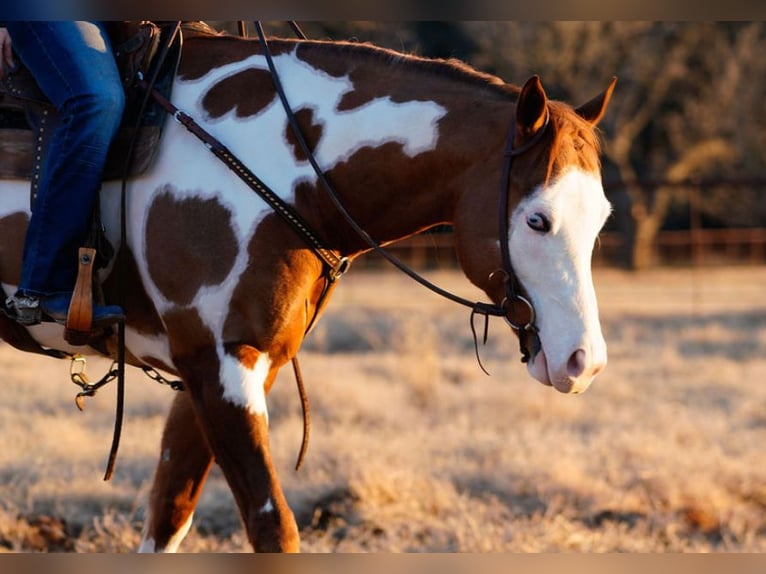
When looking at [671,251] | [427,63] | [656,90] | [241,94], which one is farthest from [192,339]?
[656,90]

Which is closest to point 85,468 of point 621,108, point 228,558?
point 228,558

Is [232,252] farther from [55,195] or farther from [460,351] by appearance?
[460,351]

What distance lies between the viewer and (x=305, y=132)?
11.8 ft

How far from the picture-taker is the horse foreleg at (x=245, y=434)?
3357 millimetres

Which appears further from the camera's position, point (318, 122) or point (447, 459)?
point (447, 459)

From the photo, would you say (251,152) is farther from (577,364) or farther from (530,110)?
(577,364)

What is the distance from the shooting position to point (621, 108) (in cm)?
2491

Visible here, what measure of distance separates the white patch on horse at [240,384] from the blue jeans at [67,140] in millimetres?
622

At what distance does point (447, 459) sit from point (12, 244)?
135 inches

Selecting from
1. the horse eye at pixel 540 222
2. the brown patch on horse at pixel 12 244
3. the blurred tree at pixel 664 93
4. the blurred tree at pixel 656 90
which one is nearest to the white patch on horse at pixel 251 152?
the brown patch on horse at pixel 12 244

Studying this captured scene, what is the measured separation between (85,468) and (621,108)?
2076cm

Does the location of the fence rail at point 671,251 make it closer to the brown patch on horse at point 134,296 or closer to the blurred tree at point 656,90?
the blurred tree at point 656,90

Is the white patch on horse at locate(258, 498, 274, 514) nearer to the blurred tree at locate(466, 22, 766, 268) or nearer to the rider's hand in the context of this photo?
the rider's hand

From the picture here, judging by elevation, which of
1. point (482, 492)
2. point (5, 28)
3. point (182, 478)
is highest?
point (5, 28)
